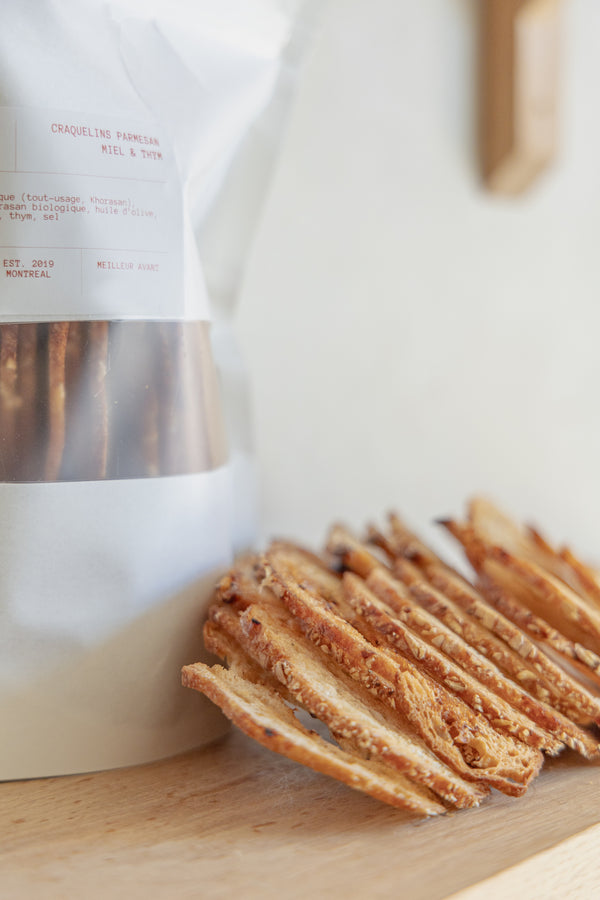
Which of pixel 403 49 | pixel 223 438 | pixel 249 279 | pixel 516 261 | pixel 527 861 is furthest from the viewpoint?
pixel 516 261

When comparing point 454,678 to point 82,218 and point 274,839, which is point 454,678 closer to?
point 274,839

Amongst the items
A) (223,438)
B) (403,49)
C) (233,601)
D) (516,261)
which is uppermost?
(403,49)

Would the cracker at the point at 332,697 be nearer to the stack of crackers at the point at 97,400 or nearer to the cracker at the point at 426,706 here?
the cracker at the point at 426,706

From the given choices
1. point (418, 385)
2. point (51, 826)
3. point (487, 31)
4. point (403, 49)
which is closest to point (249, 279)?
point (418, 385)

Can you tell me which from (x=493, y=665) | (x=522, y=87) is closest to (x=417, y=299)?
(x=522, y=87)

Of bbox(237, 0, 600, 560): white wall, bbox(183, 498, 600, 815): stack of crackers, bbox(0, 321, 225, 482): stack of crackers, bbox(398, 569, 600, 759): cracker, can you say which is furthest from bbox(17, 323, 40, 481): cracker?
bbox(237, 0, 600, 560): white wall

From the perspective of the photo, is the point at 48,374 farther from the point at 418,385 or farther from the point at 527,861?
the point at 418,385

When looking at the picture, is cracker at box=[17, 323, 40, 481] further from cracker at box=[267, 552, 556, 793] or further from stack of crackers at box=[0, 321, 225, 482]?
cracker at box=[267, 552, 556, 793]
